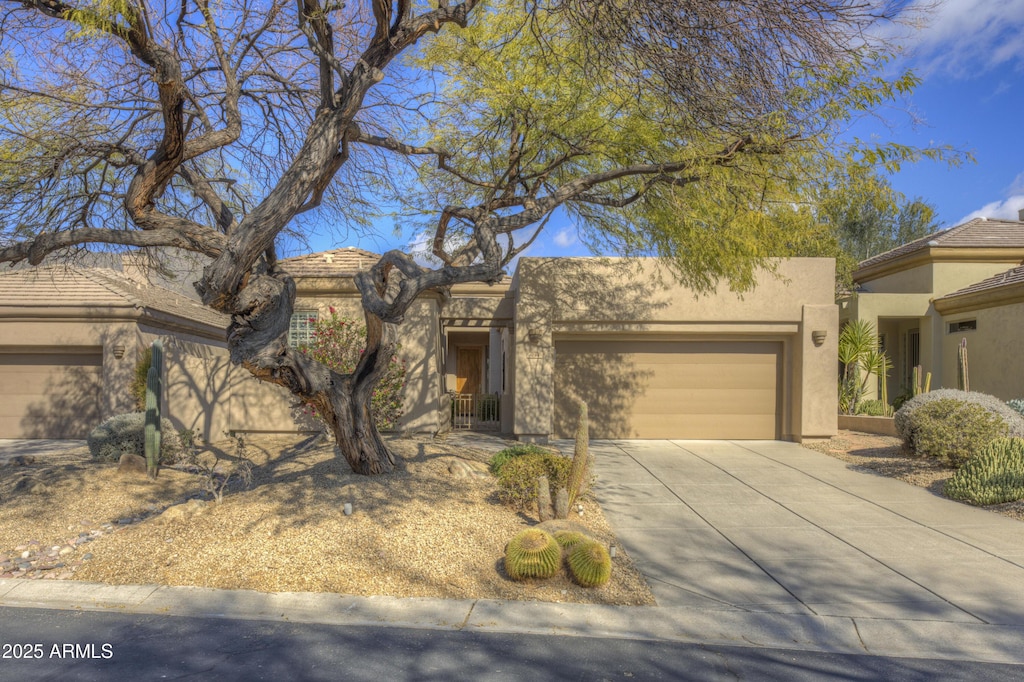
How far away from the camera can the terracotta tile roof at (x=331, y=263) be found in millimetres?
16250

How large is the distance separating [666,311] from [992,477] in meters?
6.90

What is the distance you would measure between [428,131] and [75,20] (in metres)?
5.32

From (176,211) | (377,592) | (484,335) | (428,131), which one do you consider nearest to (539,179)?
(428,131)

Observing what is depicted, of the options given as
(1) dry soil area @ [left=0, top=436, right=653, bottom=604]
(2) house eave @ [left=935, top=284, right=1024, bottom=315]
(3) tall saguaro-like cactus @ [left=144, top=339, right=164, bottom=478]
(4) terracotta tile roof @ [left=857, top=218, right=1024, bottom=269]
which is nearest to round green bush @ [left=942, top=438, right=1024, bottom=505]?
(1) dry soil area @ [left=0, top=436, right=653, bottom=604]

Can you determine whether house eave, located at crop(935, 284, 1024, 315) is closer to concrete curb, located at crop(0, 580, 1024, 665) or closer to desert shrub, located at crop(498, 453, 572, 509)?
desert shrub, located at crop(498, 453, 572, 509)

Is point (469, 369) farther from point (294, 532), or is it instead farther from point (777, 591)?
point (777, 591)

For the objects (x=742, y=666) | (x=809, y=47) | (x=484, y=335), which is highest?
(x=809, y=47)

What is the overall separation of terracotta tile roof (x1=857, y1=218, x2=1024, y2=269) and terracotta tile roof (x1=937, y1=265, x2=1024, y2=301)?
112 cm

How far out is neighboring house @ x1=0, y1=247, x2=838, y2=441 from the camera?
49.8 feet

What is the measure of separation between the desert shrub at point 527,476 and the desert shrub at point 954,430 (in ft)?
21.6

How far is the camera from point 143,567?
6855 mm

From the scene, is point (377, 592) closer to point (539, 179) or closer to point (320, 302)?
point (539, 179)

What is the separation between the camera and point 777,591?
21.4 feet

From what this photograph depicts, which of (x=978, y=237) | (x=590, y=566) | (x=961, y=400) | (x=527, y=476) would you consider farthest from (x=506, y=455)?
(x=978, y=237)
